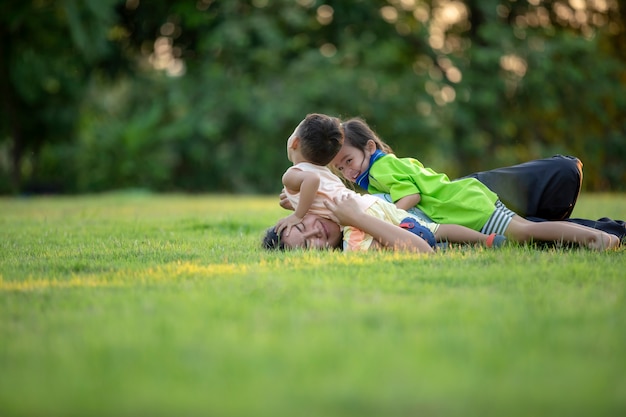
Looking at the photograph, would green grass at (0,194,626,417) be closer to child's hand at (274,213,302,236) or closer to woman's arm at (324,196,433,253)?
woman's arm at (324,196,433,253)

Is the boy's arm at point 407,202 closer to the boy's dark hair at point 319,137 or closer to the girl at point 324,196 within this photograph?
the girl at point 324,196

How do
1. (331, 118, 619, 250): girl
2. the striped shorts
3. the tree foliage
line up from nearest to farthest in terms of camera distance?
(331, 118, 619, 250): girl
the striped shorts
the tree foliage

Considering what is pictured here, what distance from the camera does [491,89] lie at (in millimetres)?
20109

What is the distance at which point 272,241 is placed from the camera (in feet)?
17.5

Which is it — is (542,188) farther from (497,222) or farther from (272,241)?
(272,241)

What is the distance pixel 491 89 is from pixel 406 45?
297 cm

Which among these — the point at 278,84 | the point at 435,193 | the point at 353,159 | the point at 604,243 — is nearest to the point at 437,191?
the point at 435,193

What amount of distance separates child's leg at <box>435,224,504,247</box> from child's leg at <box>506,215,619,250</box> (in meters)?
0.22

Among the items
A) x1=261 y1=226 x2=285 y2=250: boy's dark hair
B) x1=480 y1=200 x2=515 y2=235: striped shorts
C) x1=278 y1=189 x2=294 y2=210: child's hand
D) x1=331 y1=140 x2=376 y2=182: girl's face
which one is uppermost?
x1=331 y1=140 x2=376 y2=182: girl's face

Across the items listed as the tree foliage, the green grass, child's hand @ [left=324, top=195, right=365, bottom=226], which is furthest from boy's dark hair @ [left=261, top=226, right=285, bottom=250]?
the tree foliage

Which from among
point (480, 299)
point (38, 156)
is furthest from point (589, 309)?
point (38, 156)

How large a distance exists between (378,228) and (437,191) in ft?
2.86

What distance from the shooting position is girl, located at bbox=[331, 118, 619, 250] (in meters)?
5.21

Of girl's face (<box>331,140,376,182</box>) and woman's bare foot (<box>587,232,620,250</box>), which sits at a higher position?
girl's face (<box>331,140,376,182</box>)
